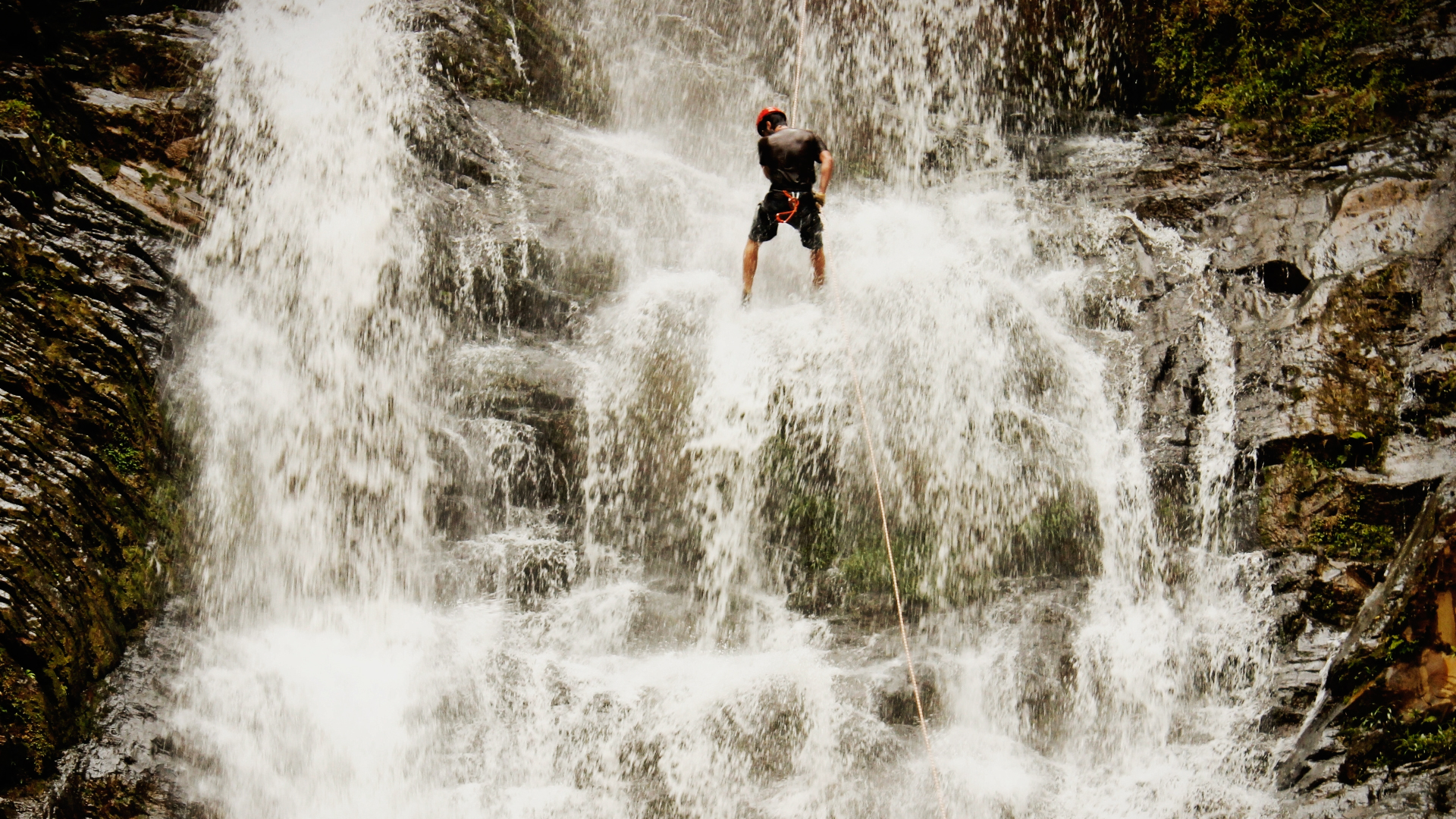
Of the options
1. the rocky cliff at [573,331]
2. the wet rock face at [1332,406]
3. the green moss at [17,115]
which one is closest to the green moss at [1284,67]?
the rocky cliff at [573,331]

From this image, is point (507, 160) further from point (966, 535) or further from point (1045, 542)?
point (1045, 542)

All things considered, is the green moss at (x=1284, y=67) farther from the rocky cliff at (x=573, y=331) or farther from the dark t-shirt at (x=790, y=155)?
the dark t-shirt at (x=790, y=155)

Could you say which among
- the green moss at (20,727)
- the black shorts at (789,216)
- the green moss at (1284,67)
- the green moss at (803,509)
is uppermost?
the green moss at (1284,67)

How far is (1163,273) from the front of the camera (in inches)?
258

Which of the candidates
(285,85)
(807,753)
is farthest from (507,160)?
(807,753)

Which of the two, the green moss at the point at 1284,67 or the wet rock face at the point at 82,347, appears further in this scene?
the green moss at the point at 1284,67

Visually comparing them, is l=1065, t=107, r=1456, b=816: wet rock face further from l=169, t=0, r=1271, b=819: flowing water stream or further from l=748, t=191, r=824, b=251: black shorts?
l=748, t=191, r=824, b=251: black shorts

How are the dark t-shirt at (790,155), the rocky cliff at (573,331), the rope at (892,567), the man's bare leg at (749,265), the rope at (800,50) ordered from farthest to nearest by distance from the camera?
1. the rope at (800,50)
2. the man's bare leg at (749,265)
3. the dark t-shirt at (790,155)
4. the rope at (892,567)
5. the rocky cliff at (573,331)

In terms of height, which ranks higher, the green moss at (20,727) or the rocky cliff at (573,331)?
the rocky cliff at (573,331)

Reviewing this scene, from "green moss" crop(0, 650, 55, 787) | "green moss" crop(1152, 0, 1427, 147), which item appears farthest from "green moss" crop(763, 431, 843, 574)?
"green moss" crop(1152, 0, 1427, 147)

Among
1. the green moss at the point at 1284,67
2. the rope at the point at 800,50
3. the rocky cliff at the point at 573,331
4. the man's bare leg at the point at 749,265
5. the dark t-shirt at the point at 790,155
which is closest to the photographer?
the rocky cliff at the point at 573,331

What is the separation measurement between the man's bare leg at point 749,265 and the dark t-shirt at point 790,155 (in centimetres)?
55

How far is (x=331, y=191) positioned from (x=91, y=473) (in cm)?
272

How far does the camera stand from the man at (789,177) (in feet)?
19.4
